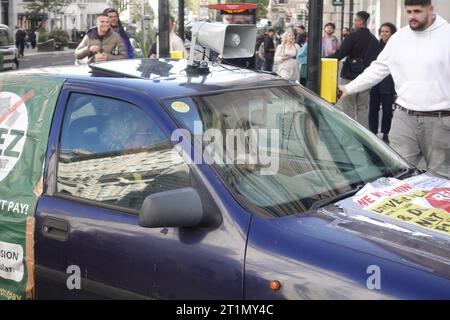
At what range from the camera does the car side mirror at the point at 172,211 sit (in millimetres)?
2576

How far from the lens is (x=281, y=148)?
127 inches

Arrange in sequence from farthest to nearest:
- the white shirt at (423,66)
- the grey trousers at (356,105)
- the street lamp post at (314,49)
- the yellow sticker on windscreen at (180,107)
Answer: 1. the grey trousers at (356,105)
2. the street lamp post at (314,49)
3. the white shirt at (423,66)
4. the yellow sticker on windscreen at (180,107)

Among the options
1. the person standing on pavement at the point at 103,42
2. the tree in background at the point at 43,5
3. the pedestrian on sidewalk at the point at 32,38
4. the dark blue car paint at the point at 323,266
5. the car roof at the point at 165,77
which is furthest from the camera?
the tree in background at the point at 43,5

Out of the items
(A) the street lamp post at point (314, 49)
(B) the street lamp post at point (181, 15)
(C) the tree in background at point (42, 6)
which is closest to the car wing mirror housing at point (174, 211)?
(A) the street lamp post at point (314, 49)

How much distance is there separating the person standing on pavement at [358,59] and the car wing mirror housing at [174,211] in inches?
273

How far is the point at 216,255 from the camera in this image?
2582mm

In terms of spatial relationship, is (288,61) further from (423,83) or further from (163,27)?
(423,83)

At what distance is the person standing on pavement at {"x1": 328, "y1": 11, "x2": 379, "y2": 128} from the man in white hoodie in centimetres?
404

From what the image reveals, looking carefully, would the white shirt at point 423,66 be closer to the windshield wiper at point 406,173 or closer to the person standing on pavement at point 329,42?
the windshield wiper at point 406,173

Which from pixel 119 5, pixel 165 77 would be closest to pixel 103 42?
pixel 165 77
